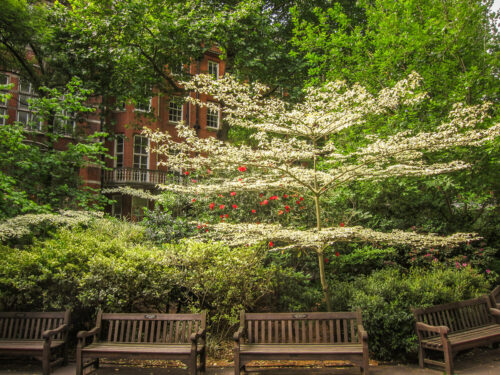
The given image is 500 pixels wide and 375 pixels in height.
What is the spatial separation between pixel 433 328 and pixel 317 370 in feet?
5.77

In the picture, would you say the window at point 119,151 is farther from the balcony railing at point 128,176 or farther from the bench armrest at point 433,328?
the bench armrest at point 433,328

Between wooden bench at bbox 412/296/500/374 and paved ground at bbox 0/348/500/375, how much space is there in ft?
0.92

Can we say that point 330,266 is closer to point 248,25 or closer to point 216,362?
point 216,362

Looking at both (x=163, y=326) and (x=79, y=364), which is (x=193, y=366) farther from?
(x=79, y=364)

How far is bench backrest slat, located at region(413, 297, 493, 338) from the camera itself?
205 inches

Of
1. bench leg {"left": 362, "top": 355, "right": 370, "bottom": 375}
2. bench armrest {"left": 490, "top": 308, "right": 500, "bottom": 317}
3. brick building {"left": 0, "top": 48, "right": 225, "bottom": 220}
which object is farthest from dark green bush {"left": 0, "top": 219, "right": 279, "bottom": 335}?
brick building {"left": 0, "top": 48, "right": 225, "bottom": 220}

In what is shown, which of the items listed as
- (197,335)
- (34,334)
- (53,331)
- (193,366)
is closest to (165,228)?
(34,334)

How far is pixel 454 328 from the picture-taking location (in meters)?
5.61

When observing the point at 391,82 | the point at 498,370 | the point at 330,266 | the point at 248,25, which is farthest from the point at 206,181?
the point at 498,370

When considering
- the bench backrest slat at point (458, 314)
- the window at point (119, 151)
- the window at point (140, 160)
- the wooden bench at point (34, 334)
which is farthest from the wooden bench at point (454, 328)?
the window at point (119, 151)

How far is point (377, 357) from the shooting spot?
5.38 metres

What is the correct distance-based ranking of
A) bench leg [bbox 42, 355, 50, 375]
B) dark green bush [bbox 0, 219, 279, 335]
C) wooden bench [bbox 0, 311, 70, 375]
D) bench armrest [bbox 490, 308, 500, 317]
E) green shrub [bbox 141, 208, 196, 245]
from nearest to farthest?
bench leg [bbox 42, 355, 50, 375], wooden bench [bbox 0, 311, 70, 375], dark green bush [bbox 0, 219, 279, 335], bench armrest [bbox 490, 308, 500, 317], green shrub [bbox 141, 208, 196, 245]

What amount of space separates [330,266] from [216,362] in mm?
3535

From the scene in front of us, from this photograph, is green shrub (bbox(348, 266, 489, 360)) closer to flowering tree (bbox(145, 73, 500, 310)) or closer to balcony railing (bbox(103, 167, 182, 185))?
flowering tree (bbox(145, 73, 500, 310))
